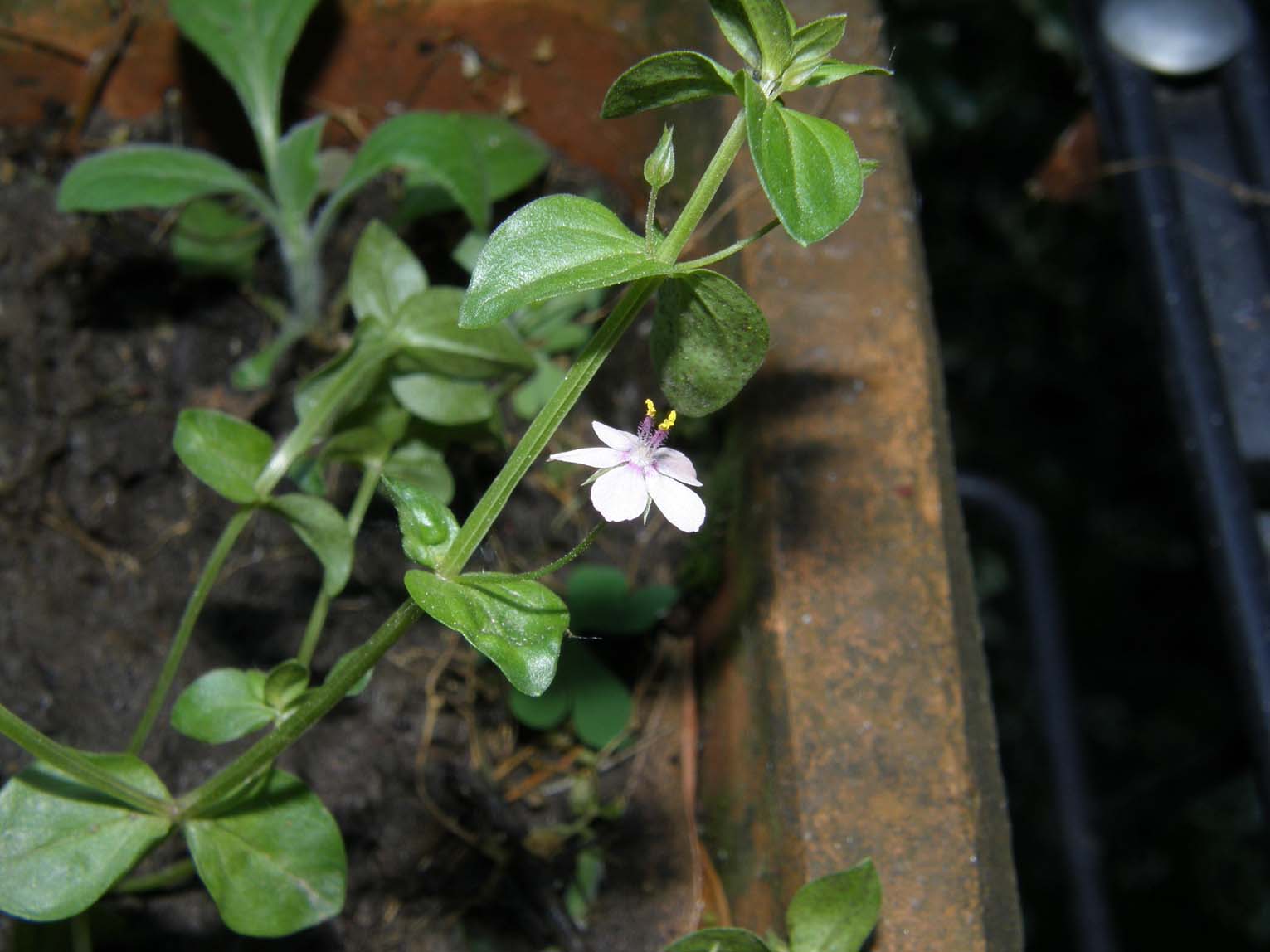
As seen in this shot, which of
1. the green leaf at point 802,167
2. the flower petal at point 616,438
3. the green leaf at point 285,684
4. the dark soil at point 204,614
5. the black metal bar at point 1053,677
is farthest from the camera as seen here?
the black metal bar at point 1053,677

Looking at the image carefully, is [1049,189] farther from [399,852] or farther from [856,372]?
[399,852]

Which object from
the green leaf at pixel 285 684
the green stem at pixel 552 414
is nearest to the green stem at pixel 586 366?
the green stem at pixel 552 414

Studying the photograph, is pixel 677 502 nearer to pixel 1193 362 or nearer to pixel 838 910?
pixel 838 910

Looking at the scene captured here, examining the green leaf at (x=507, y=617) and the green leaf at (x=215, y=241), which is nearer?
the green leaf at (x=507, y=617)

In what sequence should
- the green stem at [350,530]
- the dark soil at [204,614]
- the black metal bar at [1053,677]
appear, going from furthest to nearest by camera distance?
the black metal bar at [1053,677] → the dark soil at [204,614] → the green stem at [350,530]

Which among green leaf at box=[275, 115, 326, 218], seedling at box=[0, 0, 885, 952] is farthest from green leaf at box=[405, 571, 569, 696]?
green leaf at box=[275, 115, 326, 218]

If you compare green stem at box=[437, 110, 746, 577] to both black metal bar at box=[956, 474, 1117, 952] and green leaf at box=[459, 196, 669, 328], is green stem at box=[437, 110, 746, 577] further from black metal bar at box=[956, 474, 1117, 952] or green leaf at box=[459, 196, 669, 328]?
black metal bar at box=[956, 474, 1117, 952]

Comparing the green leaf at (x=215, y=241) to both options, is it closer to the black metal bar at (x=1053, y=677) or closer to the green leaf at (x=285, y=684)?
Result: the green leaf at (x=285, y=684)

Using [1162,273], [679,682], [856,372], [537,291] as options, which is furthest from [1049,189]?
[537,291]
